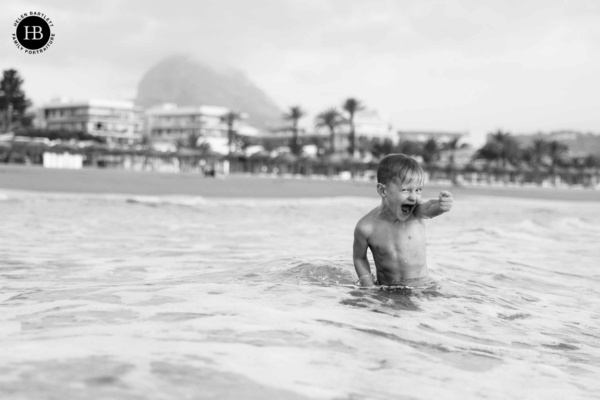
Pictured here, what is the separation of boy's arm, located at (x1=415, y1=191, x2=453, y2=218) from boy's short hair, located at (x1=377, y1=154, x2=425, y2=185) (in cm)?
15

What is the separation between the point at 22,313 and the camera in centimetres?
329

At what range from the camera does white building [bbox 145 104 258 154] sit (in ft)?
385

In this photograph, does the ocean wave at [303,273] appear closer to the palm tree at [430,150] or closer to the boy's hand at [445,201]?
the boy's hand at [445,201]

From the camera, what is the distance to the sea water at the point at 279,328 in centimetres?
220

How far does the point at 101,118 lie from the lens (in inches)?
4360

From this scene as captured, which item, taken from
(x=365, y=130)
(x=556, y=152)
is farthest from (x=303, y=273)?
(x=365, y=130)

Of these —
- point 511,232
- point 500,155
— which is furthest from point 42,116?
point 511,232

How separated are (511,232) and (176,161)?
8127cm

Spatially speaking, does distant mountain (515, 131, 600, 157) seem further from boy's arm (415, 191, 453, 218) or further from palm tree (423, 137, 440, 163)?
boy's arm (415, 191, 453, 218)

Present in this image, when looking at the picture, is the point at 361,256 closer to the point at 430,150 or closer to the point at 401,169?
the point at 401,169

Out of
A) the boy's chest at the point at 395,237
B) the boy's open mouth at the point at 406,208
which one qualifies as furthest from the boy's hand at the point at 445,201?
the boy's chest at the point at 395,237

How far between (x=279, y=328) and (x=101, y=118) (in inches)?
4447

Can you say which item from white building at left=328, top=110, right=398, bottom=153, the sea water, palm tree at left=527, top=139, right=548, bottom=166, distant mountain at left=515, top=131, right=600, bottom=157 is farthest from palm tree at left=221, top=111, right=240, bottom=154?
the sea water

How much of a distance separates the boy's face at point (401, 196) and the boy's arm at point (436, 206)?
0.05 metres
